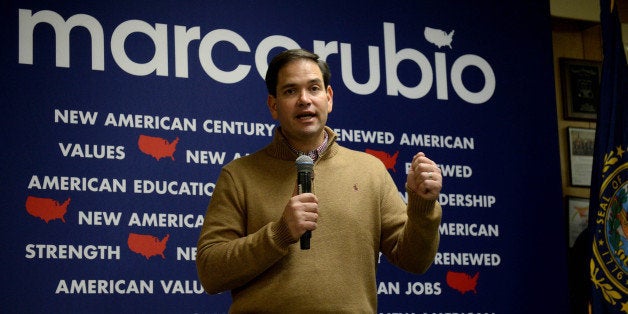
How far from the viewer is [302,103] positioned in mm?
2498

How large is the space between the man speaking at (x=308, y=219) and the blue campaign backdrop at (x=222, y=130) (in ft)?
3.97

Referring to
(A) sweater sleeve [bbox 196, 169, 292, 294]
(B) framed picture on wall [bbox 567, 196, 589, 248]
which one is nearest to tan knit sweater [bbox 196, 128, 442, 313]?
(A) sweater sleeve [bbox 196, 169, 292, 294]

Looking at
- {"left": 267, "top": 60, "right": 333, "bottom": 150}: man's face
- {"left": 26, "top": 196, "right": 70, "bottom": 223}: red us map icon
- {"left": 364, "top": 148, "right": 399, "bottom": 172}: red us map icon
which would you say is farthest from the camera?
{"left": 364, "top": 148, "right": 399, "bottom": 172}: red us map icon

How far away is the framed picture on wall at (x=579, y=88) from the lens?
16.0 feet

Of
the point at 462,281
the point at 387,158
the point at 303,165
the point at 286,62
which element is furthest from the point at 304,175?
the point at 462,281

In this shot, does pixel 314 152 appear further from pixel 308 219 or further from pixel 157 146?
pixel 157 146

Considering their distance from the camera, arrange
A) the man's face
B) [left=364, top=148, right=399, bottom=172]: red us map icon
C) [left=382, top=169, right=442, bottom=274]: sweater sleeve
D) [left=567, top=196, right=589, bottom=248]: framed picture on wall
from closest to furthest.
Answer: [left=382, top=169, right=442, bottom=274]: sweater sleeve, the man's face, [left=364, top=148, right=399, bottom=172]: red us map icon, [left=567, top=196, right=589, bottom=248]: framed picture on wall

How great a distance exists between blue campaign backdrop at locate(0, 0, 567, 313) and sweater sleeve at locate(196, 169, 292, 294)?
49.1 inches

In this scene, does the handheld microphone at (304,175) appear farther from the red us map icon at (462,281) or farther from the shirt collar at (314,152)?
the red us map icon at (462,281)

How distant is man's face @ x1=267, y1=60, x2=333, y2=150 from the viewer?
8.20ft

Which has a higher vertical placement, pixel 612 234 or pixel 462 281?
pixel 612 234

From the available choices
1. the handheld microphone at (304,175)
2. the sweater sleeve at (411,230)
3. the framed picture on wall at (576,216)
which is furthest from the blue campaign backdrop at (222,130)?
the handheld microphone at (304,175)

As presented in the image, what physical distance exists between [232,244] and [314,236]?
246 millimetres

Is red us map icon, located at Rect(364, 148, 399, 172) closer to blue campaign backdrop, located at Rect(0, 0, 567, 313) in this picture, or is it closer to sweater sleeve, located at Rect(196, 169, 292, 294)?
blue campaign backdrop, located at Rect(0, 0, 567, 313)
